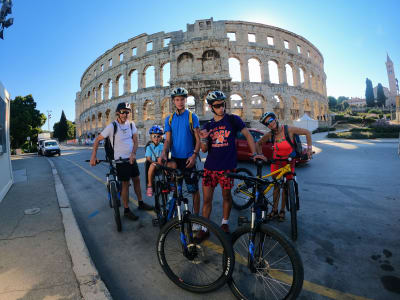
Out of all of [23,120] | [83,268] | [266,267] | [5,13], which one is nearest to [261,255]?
[266,267]

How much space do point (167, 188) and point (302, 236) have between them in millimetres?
2149

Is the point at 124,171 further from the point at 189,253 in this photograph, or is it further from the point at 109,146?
the point at 189,253

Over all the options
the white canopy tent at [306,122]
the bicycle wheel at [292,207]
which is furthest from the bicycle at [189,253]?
the white canopy tent at [306,122]

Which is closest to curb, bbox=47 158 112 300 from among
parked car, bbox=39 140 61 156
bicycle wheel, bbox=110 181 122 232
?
bicycle wheel, bbox=110 181 122 232

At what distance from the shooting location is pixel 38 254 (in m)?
2.46

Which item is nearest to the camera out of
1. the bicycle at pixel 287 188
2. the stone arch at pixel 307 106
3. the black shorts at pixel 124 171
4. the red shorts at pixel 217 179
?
the red shorts at pixel 217 179

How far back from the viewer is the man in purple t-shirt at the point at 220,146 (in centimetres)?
262

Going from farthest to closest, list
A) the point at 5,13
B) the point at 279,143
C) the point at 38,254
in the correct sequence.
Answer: the point at 5,13 → the point at 279,143 → the point at 38,254

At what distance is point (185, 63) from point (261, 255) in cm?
2845

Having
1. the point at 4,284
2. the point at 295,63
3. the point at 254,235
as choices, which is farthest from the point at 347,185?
the point at 295,63

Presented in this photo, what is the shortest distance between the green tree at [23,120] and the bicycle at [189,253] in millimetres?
36157

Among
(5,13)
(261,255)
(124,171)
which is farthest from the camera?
(5,13)

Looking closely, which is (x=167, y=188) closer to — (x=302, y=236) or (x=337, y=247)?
(x=302, y=236)

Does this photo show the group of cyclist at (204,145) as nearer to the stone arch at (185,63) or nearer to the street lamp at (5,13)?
the street lamp at (5,13)
